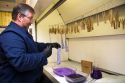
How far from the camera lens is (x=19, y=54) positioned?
1116mm

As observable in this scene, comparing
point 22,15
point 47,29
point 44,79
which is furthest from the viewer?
point 47,29

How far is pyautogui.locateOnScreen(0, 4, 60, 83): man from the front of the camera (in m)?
1.12

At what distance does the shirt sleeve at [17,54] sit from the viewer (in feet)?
3.65

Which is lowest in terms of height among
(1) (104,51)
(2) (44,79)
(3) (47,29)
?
(2) (44,79)

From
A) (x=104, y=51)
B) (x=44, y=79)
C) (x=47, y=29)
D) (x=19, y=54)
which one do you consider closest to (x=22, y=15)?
(x=19, y=54)

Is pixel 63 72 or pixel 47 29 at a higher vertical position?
pixel 47 29

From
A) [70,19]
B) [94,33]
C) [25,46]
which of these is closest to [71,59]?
[70,19]

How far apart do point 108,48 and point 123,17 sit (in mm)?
395

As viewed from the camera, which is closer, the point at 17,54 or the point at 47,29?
the point at 17,54

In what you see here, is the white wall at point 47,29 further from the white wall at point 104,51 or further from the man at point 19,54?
the man at point 19,54

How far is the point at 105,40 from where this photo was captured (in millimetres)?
1684

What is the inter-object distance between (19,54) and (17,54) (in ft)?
0.05

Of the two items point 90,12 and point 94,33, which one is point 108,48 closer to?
point 94,33

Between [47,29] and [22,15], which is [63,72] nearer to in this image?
[22,15]
